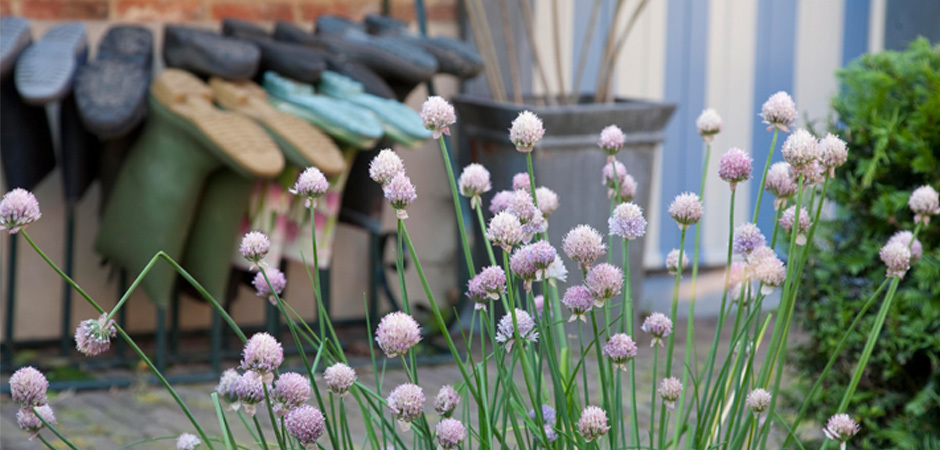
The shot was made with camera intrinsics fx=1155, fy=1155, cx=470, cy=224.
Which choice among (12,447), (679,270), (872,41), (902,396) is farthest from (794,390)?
(872,41)

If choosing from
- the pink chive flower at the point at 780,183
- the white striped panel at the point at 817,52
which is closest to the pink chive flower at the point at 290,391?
the pink chive flower at the point at 780,183

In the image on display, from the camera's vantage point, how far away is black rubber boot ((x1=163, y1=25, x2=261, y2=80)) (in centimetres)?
368

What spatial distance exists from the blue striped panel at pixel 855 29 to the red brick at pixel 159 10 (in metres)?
2.95

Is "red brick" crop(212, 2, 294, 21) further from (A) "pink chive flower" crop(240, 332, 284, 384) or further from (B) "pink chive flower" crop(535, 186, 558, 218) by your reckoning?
(A) "pink chive flower" crop(240, 332, 284, 384)

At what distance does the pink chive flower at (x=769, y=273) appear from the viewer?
49.5 inches

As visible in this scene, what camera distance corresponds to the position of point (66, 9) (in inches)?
166

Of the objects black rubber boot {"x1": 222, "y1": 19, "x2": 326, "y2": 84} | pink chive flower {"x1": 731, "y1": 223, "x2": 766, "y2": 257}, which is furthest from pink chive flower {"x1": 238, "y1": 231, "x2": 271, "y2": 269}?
black rubber boot {"x1": 222, "y1": 19, "x2": 326, "y2": 84}

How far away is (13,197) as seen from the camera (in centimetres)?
108

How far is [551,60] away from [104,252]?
6.95ft

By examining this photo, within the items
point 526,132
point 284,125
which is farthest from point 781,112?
point 284,125

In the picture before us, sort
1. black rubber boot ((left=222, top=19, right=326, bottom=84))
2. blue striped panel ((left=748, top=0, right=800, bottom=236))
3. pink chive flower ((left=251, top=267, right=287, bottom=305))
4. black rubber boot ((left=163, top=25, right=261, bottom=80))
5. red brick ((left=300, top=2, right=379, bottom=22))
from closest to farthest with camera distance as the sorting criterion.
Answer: pink chive flower ((left=251, top=267, right=287, bottom=305)) → black rubber boot ((left=163, top=25, right=261, bottom=80)) → black rubber boot ((left=222, top=19, right=326, bottom=84)) → red brick ((left=300, top=2, right=379, bottom=22)) → blue striped panel ((left=748, top=0, right=800, bottom=236))

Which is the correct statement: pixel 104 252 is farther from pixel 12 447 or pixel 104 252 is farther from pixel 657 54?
pixel 657 54

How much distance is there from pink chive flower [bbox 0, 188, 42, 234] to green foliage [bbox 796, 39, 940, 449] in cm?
170

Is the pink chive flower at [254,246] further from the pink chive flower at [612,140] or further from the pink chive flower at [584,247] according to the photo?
the pink chive flower at [612,140]
